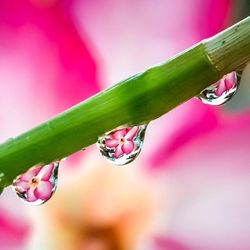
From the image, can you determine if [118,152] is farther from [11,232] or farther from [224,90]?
[11,232]

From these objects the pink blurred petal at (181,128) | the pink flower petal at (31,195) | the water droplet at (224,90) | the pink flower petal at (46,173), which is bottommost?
the pink flower petal at (46,173)

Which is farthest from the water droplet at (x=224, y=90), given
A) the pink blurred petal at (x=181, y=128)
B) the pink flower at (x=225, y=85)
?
the pink blurred petal at (x=181, y=128)

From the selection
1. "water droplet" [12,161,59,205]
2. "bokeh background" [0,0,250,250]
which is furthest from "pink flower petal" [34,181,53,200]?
"bokeh background" [0,0,250,250]

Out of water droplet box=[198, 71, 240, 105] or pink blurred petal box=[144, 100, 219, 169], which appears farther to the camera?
pink blurred petal box=[144, 100, 219, 169]

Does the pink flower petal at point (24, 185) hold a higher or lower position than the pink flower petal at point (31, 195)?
lower

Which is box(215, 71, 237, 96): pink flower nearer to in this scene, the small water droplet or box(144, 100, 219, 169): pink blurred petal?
the small water droplet

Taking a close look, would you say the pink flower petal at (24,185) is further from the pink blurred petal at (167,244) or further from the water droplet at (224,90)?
the pink blurred petal at (167,244)
